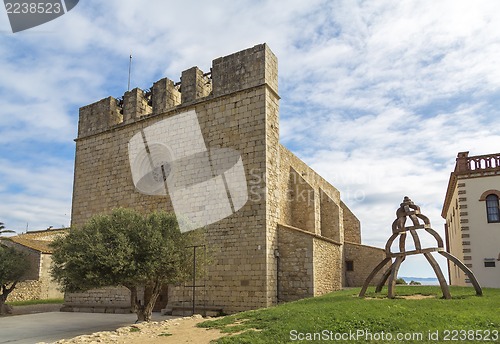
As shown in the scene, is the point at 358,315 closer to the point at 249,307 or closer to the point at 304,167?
the point at 249,307

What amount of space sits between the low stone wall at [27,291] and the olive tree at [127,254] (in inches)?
547

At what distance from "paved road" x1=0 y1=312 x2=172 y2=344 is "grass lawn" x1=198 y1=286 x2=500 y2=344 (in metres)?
3.86

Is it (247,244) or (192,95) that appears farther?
(192,95)

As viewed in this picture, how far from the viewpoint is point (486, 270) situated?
57.5 feet

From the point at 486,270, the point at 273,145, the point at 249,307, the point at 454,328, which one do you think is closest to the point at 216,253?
the point at 249,307

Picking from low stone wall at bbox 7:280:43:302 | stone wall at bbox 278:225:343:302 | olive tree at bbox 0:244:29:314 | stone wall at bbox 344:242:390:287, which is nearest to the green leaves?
stone wall at bbox 278:225:343:302

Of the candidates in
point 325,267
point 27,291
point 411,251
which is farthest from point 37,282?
point 411,251

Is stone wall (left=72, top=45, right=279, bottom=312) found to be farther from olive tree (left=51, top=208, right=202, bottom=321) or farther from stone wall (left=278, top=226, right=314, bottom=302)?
olive tree (left=51, top=208, right=202, bottom=321)

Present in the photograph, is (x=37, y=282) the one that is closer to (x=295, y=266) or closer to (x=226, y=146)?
(x=226, y=146)

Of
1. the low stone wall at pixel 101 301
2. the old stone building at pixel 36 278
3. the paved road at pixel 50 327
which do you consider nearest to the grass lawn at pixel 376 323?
the paved road at pixel 50 327

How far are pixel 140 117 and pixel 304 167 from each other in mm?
8133

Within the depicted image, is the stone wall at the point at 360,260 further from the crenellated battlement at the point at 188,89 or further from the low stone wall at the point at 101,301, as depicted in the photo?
the low stone wall at the point at 101,301

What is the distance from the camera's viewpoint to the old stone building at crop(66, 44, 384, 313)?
44.0 feet

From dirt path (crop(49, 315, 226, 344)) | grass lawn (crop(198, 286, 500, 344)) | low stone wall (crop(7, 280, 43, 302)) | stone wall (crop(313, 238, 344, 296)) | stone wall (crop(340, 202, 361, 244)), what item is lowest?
low stone wall (crop(7, 280, 43, 302))
